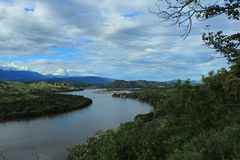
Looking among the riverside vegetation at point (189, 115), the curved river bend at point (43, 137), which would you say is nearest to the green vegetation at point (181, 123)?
the riverside vegetation at point (189, 115)

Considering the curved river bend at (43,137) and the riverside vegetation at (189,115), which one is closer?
the riverside vegetation at (189,115)

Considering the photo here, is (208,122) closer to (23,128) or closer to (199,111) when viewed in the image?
(199,111)

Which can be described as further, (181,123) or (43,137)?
(43,137)

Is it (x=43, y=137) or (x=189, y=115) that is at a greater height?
(x=189, y=115)

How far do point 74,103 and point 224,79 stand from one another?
6513cm

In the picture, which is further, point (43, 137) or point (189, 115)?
point (43, 137)

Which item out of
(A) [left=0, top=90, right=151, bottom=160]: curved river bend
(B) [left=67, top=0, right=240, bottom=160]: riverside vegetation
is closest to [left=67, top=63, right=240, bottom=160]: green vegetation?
(B) [left=67, top=0, right=240, bottom=160]: riverside vegetation

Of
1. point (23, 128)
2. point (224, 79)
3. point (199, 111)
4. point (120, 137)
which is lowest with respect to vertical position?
point (23, 128)

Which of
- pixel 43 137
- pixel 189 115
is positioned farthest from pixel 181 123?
pixel 43 137

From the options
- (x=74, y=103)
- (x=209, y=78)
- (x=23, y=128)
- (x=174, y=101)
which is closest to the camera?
(x=174, y=101)

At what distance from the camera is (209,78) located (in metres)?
10.8

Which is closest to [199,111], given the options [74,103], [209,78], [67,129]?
[209,78]

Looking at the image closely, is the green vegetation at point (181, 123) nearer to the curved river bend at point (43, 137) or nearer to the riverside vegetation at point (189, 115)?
the riverside vegetation at point (189, 115)

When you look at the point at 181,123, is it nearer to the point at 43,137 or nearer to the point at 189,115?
the point at 189,115
